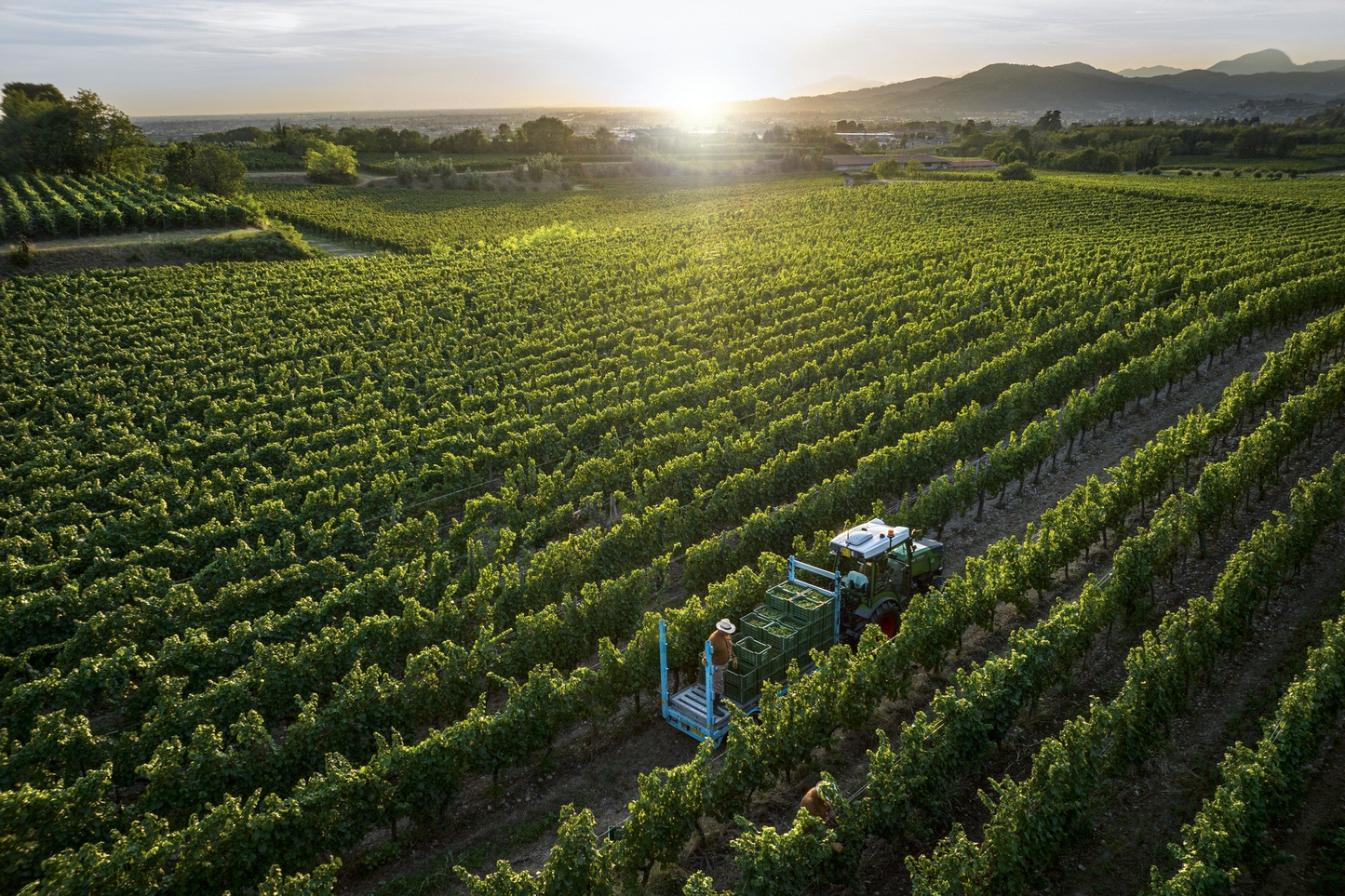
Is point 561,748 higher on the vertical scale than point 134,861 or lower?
lower

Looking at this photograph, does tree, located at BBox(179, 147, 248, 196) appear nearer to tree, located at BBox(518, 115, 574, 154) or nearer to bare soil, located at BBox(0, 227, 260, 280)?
bare soil, located at BBox(0, 227, 260, 280)

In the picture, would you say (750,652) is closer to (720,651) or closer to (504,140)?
(720,651)

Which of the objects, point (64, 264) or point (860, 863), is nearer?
point (860, 863)

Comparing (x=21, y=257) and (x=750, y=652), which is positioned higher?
(x=21, y=257)

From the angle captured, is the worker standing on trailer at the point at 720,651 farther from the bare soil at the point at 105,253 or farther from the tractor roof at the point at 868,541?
the bare soil at the point at 105,253

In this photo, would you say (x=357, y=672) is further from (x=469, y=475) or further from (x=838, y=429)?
(x=838, y=429)

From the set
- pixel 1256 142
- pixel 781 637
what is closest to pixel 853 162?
pixel 1256 142

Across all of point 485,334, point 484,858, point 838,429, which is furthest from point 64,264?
point 484,858
